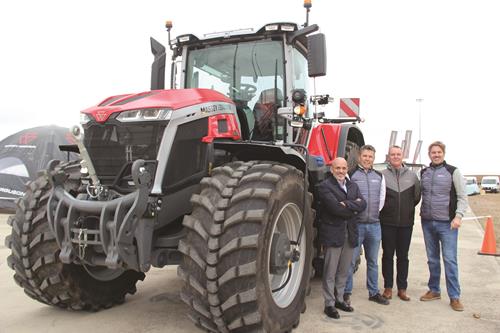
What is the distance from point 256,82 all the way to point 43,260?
112 inches

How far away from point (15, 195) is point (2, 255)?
6613mm

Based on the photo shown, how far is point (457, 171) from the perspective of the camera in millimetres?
5074

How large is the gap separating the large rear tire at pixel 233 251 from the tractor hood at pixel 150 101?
0.73 m

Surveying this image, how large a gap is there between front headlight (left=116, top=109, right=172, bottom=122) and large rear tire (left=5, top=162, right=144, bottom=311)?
0.75 m

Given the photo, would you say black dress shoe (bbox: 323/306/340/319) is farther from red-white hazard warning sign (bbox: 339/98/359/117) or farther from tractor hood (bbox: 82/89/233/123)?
red-white hazard warning sign (bbox: 339/98/359/117)

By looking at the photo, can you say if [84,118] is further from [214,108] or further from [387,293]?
[387,293]

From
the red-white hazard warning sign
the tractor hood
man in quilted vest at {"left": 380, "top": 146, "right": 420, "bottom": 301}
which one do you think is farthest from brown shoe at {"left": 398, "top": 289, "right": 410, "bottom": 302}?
the red-white hazard warning sign

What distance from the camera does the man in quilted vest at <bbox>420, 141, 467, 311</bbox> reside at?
16.2 ft

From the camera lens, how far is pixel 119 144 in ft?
12.9

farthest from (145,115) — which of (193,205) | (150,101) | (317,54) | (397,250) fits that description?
(397,250)

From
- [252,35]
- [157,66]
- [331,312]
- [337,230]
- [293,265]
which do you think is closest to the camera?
[293,265]

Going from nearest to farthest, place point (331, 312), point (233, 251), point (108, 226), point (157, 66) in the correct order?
point (233, 251) → point (108, 226) → point (331, 312) → point (157, 66)

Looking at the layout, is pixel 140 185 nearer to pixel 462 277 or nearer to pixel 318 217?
pixel 318 217

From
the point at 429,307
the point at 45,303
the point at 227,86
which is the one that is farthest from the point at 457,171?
the point at 45,303
